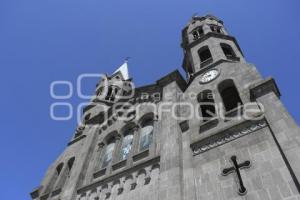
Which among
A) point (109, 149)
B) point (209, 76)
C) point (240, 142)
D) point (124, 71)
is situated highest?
point (124, 71)

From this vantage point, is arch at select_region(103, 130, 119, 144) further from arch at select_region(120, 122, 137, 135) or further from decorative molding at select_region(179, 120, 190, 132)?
decorative molding at select_region(179, 120, 190, 132)

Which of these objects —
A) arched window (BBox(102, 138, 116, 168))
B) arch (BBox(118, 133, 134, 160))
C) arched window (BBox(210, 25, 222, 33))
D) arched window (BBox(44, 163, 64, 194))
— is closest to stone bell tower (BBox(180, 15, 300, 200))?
arch (BBox(118, 133, 134, 160))

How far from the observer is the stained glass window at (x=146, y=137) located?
15.8 m

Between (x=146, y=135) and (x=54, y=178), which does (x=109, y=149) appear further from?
(x=54, y=178)

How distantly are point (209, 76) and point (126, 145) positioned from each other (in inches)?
234

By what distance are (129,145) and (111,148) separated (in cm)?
151

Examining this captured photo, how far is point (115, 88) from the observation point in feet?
97.7

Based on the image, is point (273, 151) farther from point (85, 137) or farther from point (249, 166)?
point (85, 137)

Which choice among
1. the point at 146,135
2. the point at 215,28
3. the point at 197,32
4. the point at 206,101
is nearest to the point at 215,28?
the point at 215,28

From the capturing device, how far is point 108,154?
17.4 meters

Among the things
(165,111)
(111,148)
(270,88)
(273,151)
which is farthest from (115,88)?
(273,151)

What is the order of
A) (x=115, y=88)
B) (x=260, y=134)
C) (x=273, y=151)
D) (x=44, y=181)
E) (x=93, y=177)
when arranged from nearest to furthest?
(x=273, y=151) → (x=260, y=134) → (x=93, y=177) → (x=44, y=181) → (x=115, y=88)

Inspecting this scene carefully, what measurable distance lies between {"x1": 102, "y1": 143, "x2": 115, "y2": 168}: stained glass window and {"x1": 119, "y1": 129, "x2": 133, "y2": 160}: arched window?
0.74 m

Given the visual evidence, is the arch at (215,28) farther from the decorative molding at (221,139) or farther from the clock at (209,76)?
the decorative molding at (221,139)
